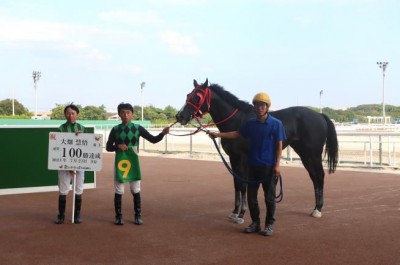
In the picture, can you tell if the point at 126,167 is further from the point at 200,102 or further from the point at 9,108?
A: the point at 9,108

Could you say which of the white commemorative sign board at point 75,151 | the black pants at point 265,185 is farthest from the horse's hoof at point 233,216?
the white commemorative sign board at point 75,151

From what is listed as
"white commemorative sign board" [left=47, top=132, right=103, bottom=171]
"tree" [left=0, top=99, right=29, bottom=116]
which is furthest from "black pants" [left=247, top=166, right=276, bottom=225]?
"tree" [left=0, top=99, right=29, bottom=116]

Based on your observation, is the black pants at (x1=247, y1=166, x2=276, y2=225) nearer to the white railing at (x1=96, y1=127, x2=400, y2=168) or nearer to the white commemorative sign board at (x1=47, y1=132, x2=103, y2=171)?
the white railing at (x1=96, y1=127, x2=400, y2=168)

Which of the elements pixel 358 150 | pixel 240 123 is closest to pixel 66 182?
pixel 240 123

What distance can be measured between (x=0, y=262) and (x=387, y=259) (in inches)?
148

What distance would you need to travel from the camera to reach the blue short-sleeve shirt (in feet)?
16.4

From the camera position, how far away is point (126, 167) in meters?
5.61

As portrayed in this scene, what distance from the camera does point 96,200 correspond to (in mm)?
7723

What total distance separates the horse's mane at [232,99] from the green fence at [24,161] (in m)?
4.01

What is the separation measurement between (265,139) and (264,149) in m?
Result: 0.12

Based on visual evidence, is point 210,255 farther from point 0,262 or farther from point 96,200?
point 96,200

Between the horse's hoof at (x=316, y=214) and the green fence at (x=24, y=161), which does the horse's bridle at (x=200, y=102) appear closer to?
the horse's hoof at (x=316, y=214)

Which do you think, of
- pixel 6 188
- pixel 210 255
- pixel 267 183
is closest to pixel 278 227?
pixel 267 183

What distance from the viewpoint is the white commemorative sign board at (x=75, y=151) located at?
581 centimetres
